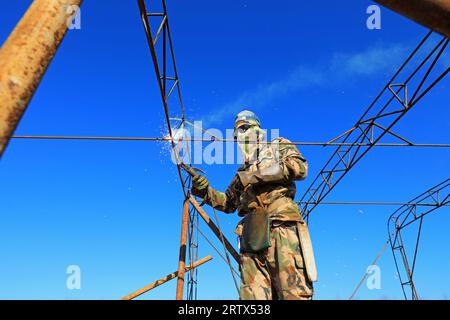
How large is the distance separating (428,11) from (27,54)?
113 cm

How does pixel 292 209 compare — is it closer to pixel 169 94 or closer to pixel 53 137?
pixel 169 94

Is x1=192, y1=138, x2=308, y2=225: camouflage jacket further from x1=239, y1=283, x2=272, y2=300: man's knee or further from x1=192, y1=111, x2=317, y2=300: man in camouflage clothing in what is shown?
x1=239, y1=283, x2=272, y2=300: man's knee

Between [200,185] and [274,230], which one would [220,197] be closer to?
[200,185]

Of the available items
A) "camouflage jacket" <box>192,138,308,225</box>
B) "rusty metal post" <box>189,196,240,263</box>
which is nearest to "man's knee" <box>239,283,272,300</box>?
"camouflage jacket" <box>192,138,308,225</box>

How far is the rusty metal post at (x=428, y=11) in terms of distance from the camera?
0.97 meters

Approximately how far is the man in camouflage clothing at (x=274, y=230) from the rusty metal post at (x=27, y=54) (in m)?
3.09

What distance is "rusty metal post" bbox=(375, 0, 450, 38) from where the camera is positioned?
971 millimetres

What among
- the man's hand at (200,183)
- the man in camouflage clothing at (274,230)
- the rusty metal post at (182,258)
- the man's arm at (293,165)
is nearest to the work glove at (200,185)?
the man's hand at (200,183)

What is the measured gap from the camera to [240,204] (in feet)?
14.9

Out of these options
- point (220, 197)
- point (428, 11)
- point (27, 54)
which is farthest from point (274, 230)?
point (27, 54)

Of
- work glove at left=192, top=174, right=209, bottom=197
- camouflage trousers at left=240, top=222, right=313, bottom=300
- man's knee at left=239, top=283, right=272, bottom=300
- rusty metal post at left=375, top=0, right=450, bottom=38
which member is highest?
work glove at left=192, top=174, right=209, bottom=197
